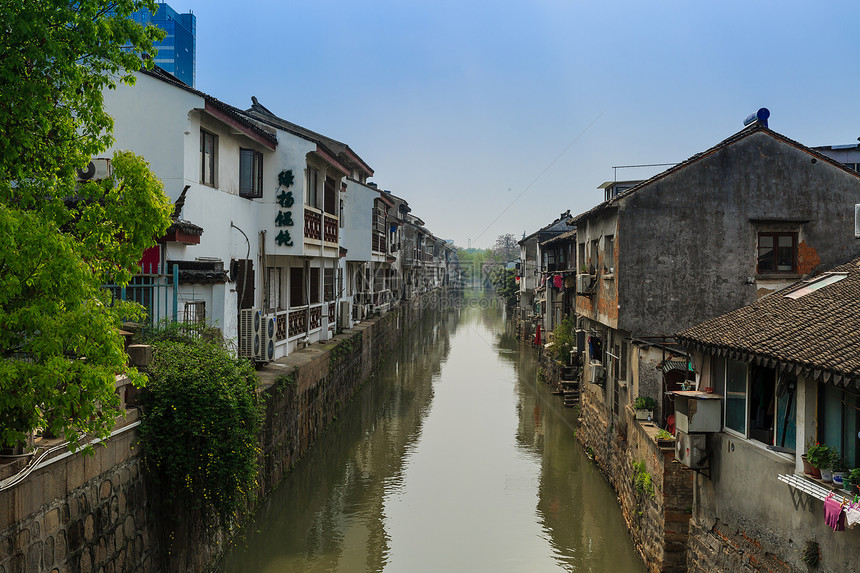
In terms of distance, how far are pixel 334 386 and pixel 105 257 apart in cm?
1586

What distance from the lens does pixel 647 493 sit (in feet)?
39.1

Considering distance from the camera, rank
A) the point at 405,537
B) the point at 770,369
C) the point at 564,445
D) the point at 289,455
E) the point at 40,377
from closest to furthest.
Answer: the point at 40,377, the point at 770,369, the point at 405,537, the point at 289,455, the point at 564,445

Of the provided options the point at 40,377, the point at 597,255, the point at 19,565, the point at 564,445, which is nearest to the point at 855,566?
the point at 40,377

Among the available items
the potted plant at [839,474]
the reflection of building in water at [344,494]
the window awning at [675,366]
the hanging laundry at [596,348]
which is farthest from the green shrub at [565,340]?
the potted plant at [839,474]

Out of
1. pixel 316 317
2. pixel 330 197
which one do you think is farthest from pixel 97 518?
pixel 330 197

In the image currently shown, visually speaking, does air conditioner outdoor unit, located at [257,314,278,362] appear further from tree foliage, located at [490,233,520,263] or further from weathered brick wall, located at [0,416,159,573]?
tree foliage, located at [490,233,520,263]

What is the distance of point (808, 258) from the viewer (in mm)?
13633

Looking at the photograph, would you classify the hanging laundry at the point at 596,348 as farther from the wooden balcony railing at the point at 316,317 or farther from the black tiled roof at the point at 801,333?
the wooden balcony railing at the point at 316,317

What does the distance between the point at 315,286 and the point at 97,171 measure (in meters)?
11.8

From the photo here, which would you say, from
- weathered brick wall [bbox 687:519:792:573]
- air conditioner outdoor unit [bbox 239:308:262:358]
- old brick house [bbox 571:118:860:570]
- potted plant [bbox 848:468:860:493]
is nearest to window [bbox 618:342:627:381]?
old brick house [bbox 571:118:860:570]

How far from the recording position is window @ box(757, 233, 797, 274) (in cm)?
1373

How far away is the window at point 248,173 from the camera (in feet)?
56.9

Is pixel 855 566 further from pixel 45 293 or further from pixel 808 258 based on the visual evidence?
pixel 808 258

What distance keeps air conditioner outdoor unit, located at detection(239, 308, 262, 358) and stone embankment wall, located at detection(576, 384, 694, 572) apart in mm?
8321
